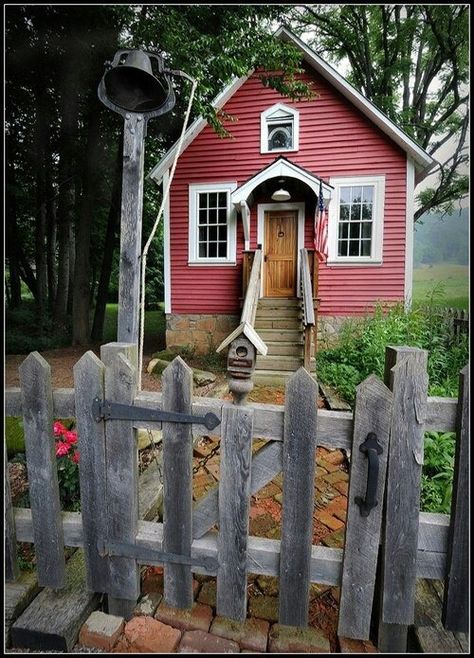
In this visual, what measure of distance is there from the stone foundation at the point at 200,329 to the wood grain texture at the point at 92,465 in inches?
254

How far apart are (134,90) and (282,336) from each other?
4625mm

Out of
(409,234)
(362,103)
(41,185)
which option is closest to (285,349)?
(409,234)

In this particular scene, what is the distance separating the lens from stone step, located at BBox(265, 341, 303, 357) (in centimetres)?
599

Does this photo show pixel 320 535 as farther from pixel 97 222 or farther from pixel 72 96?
pixel 97 222

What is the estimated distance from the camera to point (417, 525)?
4.32ft

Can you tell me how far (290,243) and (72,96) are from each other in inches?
271

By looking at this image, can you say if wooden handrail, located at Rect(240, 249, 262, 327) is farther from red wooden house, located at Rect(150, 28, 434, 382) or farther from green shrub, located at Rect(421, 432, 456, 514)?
green shrub, located at Rect(421, 432, 456, 514)

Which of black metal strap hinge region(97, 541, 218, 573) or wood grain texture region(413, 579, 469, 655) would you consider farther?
black metal strap hinge region(97, 541, 218, 573)

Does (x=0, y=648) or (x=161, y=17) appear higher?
(x=161, y=17)

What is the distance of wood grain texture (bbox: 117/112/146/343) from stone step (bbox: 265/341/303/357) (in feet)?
13.4

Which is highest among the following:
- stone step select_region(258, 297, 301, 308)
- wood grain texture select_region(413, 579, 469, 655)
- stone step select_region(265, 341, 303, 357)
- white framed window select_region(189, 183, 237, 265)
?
white framed window select_region(189, 183, 237, 265)

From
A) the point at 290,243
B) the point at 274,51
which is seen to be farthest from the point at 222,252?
the point at 274,51

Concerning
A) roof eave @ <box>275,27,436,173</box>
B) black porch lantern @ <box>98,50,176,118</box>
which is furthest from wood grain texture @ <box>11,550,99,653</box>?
roof eave @ <box>275,27,436,173</box>

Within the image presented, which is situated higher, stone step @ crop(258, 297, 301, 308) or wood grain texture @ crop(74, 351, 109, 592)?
stone step @ crop(258, 297, 301, 308)
